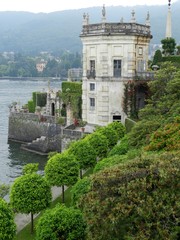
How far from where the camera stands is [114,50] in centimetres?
4481

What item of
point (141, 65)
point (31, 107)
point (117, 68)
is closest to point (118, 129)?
point (117, 68)

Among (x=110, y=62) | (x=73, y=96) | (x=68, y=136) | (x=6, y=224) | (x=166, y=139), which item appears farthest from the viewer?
(x=73, y=96)

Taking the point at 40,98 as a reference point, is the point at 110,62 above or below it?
above

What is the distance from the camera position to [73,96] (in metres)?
53.3

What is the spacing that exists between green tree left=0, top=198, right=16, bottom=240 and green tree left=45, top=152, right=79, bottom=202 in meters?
7.08

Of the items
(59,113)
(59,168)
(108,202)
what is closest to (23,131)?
(59,113)

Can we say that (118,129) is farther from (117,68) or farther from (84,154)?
(84,154)

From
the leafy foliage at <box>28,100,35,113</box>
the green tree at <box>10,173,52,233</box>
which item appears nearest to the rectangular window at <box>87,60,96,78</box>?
the leafy foliage at <box>28,100,35,113</box>

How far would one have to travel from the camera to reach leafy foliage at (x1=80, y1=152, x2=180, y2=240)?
42.6 feet

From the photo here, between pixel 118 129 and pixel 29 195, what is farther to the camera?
pixel 118 129

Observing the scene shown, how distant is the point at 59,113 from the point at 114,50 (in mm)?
15990

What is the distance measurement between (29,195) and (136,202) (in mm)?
9633

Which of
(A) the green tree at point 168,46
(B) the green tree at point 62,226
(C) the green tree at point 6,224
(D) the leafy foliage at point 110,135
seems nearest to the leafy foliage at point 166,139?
(B) the green tree at point 62,226

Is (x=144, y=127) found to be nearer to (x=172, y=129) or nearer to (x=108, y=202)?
(x=172, y=129)
